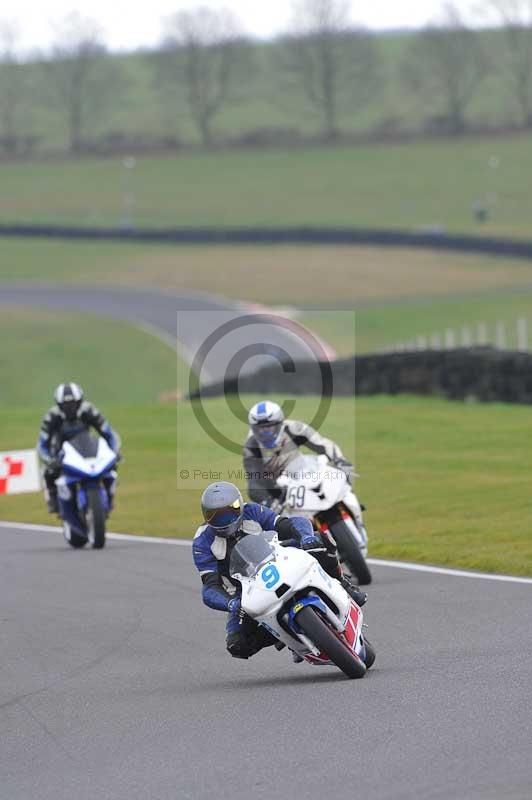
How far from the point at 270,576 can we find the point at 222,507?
55cm

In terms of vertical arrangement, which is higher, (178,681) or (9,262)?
(9,262)

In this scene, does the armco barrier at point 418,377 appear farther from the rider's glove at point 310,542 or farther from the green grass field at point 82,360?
the rider's glove at point 310,542

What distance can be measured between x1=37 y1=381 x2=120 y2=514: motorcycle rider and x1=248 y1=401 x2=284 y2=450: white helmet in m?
3.83

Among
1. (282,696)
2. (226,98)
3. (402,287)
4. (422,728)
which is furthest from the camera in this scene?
Answer: (226,98)

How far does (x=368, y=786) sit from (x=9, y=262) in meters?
63.0

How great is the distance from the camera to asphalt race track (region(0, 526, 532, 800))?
19.8 ft

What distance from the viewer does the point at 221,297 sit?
54875mm

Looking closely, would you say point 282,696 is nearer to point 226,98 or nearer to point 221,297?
point 221,297

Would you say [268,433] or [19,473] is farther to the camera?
[19,473]

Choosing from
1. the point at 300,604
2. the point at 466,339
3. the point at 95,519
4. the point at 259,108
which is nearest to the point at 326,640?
the point at 300,604

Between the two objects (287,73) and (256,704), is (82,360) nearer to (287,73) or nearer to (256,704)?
(256,704)

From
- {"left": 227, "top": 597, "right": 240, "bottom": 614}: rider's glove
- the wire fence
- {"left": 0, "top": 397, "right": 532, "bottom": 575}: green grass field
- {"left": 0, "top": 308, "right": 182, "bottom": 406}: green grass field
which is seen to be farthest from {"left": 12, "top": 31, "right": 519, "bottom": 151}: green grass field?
{"left": 227, "top": 597, "right": 240, "bottom": 614}: rider's glove

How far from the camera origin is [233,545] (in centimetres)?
872

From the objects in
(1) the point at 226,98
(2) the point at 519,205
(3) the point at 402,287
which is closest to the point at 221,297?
(3) the point at 402,287
